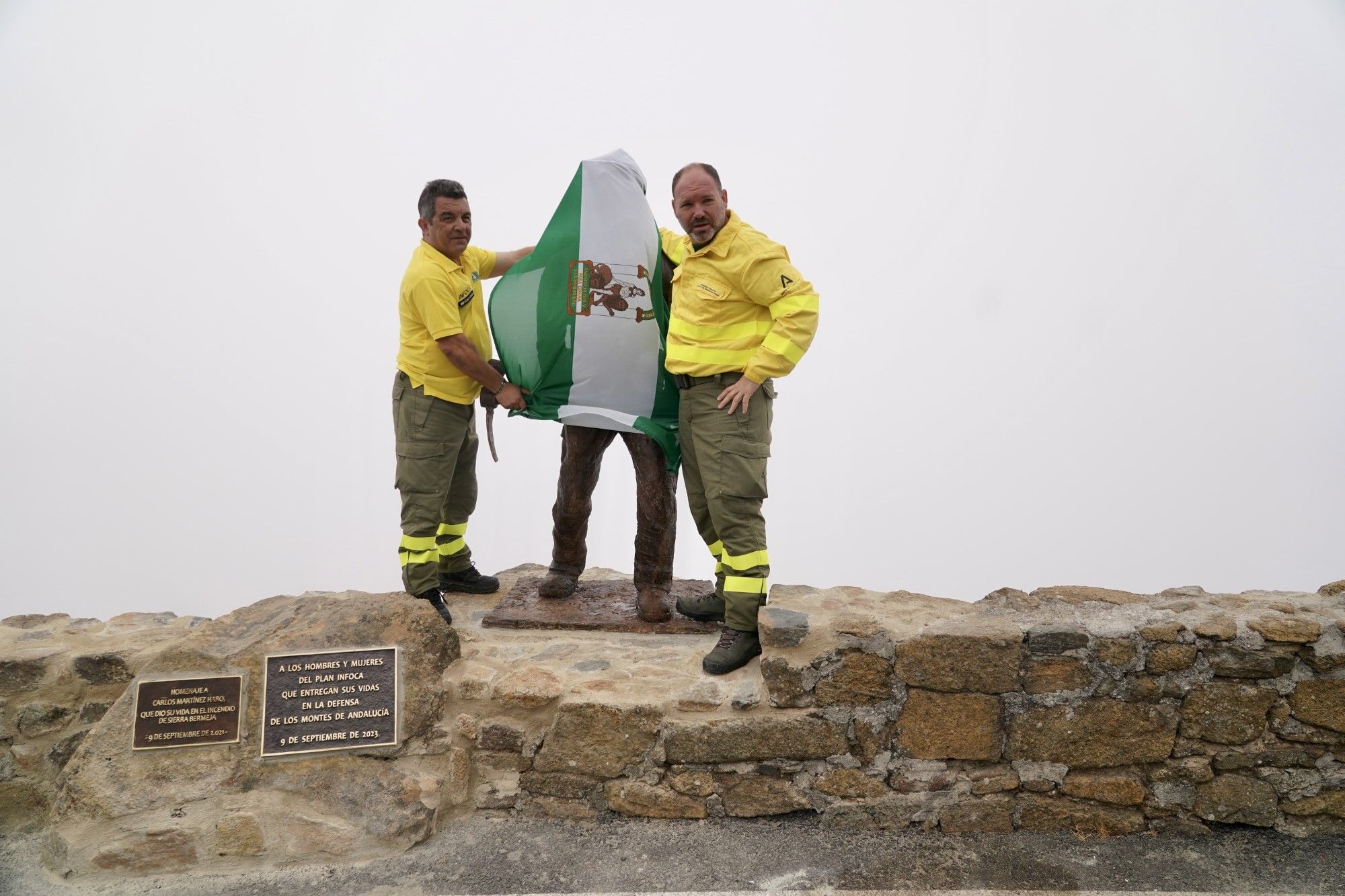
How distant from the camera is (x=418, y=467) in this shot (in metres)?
3.48

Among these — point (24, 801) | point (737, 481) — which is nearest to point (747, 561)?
point (737, 481)

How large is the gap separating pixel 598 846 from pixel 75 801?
1.71 metres

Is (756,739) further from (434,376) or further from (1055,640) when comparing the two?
(434,376)

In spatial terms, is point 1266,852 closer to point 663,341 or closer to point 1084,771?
point 1084,771

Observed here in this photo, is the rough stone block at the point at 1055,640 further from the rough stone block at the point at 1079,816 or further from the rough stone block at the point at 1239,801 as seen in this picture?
the rough stone block at the point at 1239,801

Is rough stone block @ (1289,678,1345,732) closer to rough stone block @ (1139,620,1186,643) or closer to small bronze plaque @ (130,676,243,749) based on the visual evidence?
rough stone block @ (1139,620,1186,643)

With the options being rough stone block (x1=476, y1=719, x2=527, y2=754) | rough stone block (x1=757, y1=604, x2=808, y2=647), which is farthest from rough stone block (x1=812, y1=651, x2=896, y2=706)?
rough stone block (x1=476, y1=719, x2=527, y2=754)

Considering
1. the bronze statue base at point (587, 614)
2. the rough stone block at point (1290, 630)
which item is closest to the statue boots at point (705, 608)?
the bronze statue base at point (587, 614)

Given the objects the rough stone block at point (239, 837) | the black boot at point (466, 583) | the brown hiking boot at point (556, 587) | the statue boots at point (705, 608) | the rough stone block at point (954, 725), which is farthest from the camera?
the black boot at point (466, 583)

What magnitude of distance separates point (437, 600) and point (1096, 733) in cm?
264

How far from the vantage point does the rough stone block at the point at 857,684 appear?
266 centimetres

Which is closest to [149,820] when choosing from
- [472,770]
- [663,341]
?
[472,770]

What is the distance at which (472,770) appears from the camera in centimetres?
281

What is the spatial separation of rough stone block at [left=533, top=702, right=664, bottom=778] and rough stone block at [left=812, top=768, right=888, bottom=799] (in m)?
0.60
